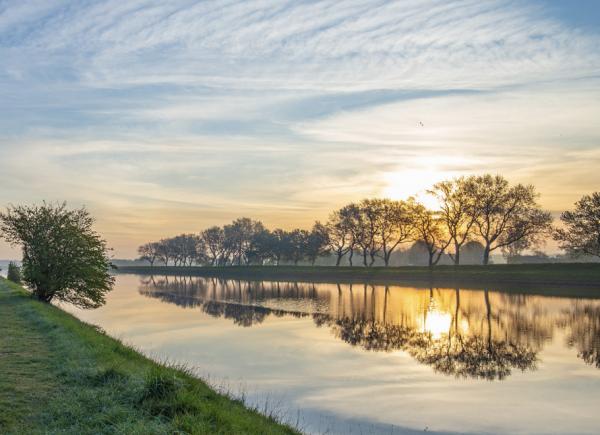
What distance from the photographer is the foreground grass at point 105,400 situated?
11.4 m

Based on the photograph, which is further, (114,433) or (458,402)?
(458,402)

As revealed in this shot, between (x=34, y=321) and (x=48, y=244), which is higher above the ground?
(x=48, y=244)

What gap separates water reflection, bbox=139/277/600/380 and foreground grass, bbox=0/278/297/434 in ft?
45.6

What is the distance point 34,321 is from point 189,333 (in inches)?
444

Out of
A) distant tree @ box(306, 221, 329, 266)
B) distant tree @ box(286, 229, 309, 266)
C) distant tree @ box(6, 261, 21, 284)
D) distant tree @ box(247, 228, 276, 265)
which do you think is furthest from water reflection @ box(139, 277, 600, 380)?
distant tree @ box(247, 228, 276, 265)

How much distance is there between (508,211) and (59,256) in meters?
90.8

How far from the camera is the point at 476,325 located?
40594 millimetres

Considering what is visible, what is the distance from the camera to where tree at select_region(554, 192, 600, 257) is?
94375mm

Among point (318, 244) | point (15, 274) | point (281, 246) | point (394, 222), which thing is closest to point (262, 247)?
point (281, 246)

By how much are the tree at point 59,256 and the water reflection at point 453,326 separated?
39.6 feet

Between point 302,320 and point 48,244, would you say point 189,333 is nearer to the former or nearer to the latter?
point 302,320

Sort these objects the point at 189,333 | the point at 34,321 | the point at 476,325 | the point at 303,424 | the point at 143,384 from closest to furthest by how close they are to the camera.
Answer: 1. the point at 143,384
2. the point at 303,424
3. the point at 34,321
4. the point at 189,333
5. the point at 476,325

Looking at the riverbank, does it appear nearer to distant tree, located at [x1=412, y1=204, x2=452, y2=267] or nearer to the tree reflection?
distant tree, located at [x1=412, y1=204, x2=452, y2=267]

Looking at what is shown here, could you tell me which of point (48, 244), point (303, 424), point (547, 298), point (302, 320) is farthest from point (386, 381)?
point (547, 298)
